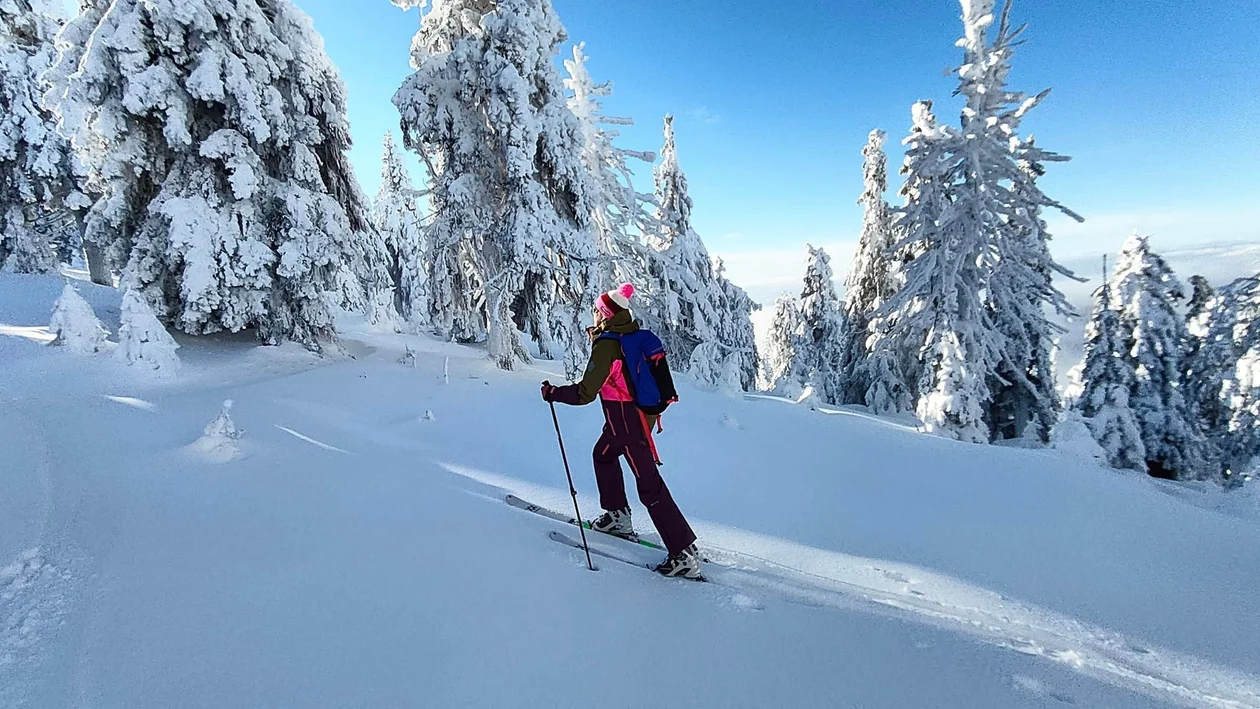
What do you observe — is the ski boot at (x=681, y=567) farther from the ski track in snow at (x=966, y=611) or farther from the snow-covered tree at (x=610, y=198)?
the snow-covered tree at (x=610, y=198)

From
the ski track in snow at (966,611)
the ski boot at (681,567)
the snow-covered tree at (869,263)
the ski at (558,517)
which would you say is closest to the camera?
the ski track in snow at (966,611)

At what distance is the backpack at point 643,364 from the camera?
4098 mm

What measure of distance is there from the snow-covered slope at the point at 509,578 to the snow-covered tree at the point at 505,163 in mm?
4513

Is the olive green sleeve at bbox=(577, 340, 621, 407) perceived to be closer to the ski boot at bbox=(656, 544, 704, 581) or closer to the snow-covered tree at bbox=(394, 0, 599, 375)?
the ski boot at bbox=(656, 544, 704, 581)

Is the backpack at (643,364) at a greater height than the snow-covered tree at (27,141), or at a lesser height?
lesser

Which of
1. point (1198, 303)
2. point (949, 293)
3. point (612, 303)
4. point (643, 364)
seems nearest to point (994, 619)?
point (643, 364)

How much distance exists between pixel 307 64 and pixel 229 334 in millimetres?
6120

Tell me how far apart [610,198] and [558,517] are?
10.8 meters

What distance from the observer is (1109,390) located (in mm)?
16500

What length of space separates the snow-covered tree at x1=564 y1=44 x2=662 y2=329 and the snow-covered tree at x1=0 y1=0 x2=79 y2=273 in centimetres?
1632

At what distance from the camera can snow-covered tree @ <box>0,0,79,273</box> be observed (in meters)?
16.0

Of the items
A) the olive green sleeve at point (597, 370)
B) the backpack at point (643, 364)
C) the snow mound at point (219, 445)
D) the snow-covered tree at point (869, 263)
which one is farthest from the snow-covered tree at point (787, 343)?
the snow mound at point (219, 445)

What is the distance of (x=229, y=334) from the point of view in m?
11.5

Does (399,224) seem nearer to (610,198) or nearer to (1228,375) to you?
(610,198)
